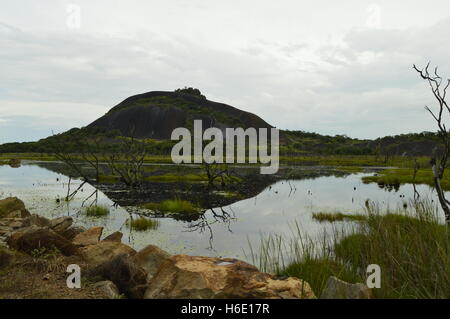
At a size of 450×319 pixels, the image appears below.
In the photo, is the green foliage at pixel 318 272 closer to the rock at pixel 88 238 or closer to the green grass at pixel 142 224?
the rock at pixel 88 238

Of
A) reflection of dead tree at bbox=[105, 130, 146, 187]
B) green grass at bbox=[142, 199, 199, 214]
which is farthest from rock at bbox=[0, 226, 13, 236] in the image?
reflection of dead tree at bbox=[105, 130, 146, 187]

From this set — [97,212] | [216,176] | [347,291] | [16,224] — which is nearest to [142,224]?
[97,212]

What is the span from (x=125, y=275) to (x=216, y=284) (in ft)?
7.66

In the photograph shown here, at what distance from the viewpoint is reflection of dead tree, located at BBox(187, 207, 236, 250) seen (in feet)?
65.3

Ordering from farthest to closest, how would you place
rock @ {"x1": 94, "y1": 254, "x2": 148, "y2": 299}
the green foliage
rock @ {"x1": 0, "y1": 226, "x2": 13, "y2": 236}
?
rock @ {"x1": 0, "y1": 226, "x2": 13, "y2": 236}, the green foliage, rock @ {"x1": 94, "y1": 254, "x2": 148, "y2": 299}

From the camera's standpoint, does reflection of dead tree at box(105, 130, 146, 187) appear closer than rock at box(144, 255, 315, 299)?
No

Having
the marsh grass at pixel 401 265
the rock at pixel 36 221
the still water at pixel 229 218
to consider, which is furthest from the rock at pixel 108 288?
the rock at pixel 36 221

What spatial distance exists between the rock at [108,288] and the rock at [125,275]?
0.28 metres

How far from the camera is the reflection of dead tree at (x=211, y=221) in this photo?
1992 centimetres

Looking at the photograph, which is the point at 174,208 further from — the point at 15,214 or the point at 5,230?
the point at 5,230

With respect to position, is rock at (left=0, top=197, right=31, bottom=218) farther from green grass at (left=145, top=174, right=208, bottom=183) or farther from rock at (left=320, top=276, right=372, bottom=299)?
green grass at (left=145, top=174, right=208, bottom=183)

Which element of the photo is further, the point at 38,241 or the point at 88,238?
the point at 88,238

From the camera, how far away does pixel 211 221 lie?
22.6 m

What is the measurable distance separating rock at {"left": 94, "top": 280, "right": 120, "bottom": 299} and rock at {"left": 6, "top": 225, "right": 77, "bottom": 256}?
2845 millimetres
